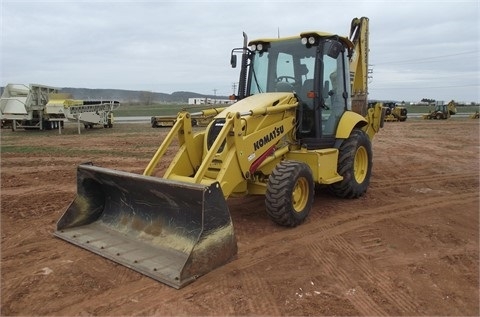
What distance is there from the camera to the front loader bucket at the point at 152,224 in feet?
13.5

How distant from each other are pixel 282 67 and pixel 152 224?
11.3ft

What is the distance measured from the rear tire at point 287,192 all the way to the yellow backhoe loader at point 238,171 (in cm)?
1

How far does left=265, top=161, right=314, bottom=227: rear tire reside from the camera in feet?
17.3

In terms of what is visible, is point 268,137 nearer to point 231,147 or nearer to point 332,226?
point 231,147

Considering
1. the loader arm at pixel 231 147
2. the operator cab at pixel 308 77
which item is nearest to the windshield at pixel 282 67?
the operator cab at pixel 308 77

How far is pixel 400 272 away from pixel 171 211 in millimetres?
2565

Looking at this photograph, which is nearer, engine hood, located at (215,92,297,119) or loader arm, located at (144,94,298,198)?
loader arm, located at (144,94,298,198)

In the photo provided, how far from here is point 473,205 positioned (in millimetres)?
6957

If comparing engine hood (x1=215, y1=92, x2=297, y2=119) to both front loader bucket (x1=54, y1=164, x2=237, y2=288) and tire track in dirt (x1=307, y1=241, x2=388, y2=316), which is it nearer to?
front loader bucket (x1=54, y1=164, x2=237, y2=288)

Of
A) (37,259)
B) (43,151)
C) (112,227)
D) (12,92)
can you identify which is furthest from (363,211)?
(12,92)

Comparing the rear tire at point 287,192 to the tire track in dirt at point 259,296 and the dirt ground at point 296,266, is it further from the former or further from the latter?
the tire track in dirt at point 259,296

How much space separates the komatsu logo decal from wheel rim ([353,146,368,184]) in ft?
6.75

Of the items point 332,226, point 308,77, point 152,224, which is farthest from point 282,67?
point 152,224

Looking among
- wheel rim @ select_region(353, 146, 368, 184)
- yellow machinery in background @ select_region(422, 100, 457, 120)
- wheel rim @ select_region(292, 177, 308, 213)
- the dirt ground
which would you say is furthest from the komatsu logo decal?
yellow machinery in background @ select_region(422, 100, 457, 120)
